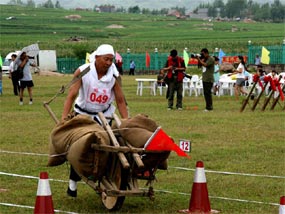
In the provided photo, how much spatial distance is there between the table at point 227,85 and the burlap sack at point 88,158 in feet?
82.2

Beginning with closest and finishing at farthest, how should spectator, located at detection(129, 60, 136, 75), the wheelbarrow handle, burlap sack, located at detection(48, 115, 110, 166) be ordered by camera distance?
1. the wheelbarrow handle
2. burlap sack, located at detection(48, 115, 110, 166)
3. spectator, located at detection(129, 60, 136, 75)

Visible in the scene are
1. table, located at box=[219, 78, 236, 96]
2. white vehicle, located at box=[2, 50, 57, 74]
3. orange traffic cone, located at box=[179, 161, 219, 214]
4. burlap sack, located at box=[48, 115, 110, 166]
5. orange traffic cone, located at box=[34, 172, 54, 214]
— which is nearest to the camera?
orange traffic cone, located at box=[34, 172, 54, 214]

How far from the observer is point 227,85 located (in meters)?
35.8

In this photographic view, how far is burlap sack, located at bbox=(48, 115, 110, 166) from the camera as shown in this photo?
403 inches

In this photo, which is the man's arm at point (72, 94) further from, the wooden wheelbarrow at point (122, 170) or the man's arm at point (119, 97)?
the wooden wheelbarrow at point (122, 170)

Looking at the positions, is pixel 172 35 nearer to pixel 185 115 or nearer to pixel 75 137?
pixel 185 115

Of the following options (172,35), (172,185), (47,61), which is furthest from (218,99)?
(172,35)

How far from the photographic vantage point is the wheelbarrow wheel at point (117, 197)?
999 cm

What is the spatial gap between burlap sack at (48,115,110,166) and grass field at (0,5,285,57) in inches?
3584

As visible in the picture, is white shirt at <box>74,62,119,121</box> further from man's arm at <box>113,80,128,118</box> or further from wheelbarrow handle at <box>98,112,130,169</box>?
wheelbarrow handle at <box>98,112,130,169</box>

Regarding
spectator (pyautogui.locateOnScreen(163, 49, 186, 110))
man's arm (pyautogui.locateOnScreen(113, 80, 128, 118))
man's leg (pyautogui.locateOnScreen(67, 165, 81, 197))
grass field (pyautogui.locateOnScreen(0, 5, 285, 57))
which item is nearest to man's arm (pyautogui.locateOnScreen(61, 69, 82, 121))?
man's arm (pyautogui.locateOnScreen(113, 80, 128, 118))

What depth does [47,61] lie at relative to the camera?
70.9 meters

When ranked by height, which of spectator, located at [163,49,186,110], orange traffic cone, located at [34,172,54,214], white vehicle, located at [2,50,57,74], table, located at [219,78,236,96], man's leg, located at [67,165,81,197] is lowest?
white vehicle, located at [2,50,57,74]

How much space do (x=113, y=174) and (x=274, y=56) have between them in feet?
159
